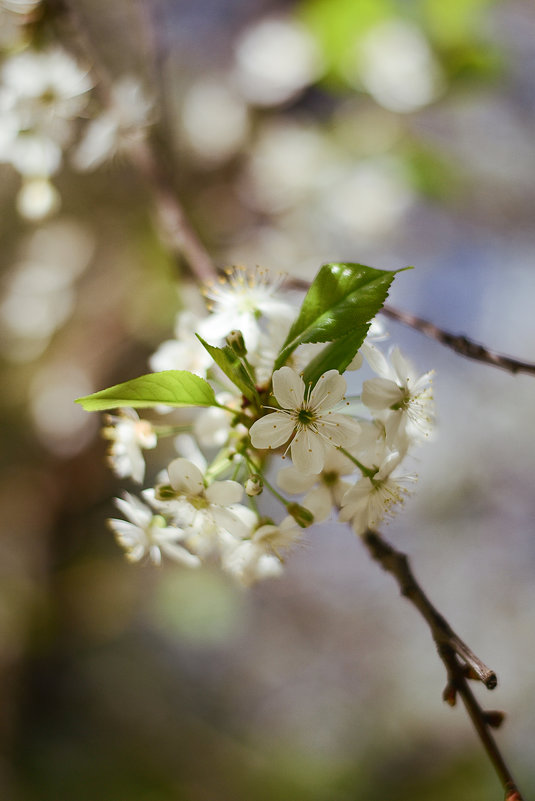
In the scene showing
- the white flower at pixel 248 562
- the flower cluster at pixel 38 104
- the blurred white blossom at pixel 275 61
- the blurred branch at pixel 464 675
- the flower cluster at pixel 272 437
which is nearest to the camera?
the blurred branch at pixel 464 675

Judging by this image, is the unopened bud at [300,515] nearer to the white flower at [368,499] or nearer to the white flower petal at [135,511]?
the white flower at [368,499]

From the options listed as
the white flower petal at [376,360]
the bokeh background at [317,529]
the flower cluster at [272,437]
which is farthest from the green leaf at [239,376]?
the bokeh background at [317,529]

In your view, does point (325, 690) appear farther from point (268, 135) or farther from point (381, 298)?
point (381, 298)

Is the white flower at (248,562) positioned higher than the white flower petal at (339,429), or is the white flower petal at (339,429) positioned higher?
the white flower petal at (339,429)

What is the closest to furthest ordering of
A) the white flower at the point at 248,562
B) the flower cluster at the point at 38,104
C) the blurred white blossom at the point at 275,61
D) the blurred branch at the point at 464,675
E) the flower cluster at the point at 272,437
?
the blurred branch at the point at 464,675
the flower cluster at the point at 272,437
the white flower at the point at 248,562
the flower cluster at the point at 38,104
the blurred white blossom at the point at 275,61

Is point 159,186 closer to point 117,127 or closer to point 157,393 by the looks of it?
point 117,127

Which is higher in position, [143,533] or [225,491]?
[225,491]

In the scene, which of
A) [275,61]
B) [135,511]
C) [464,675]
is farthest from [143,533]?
[275,61]
